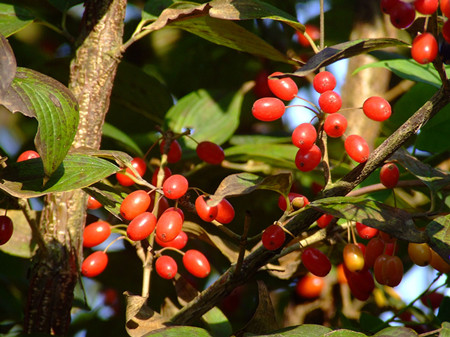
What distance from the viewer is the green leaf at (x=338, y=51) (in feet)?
2.25

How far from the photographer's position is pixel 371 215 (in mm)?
747

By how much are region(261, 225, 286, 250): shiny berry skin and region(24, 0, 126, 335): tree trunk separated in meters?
0.45

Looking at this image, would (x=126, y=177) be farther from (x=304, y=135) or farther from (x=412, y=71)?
(x=412, y=71)

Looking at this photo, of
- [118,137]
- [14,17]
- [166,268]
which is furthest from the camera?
[118,137]

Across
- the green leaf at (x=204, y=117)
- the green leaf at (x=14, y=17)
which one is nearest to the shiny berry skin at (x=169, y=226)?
the green leaf at (x=14, y=17)

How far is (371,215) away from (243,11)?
0.44 m

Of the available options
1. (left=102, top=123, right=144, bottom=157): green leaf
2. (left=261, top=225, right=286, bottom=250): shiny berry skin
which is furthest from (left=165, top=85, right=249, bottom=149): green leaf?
(left=261, top=225, right=286, bottom=250): shiny berry skin

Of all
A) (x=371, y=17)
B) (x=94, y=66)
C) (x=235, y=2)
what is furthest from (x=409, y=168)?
(x=371, y=17)

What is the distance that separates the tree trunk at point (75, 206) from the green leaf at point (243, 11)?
12.2 inches

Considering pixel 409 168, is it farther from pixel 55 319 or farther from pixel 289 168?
pixel 55 319

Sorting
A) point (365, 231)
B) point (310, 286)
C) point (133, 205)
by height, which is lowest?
point (310, 286)

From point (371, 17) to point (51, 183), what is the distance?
142 cm

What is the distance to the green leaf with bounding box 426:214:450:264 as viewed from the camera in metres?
0.71

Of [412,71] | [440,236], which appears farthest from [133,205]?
[412,71]
